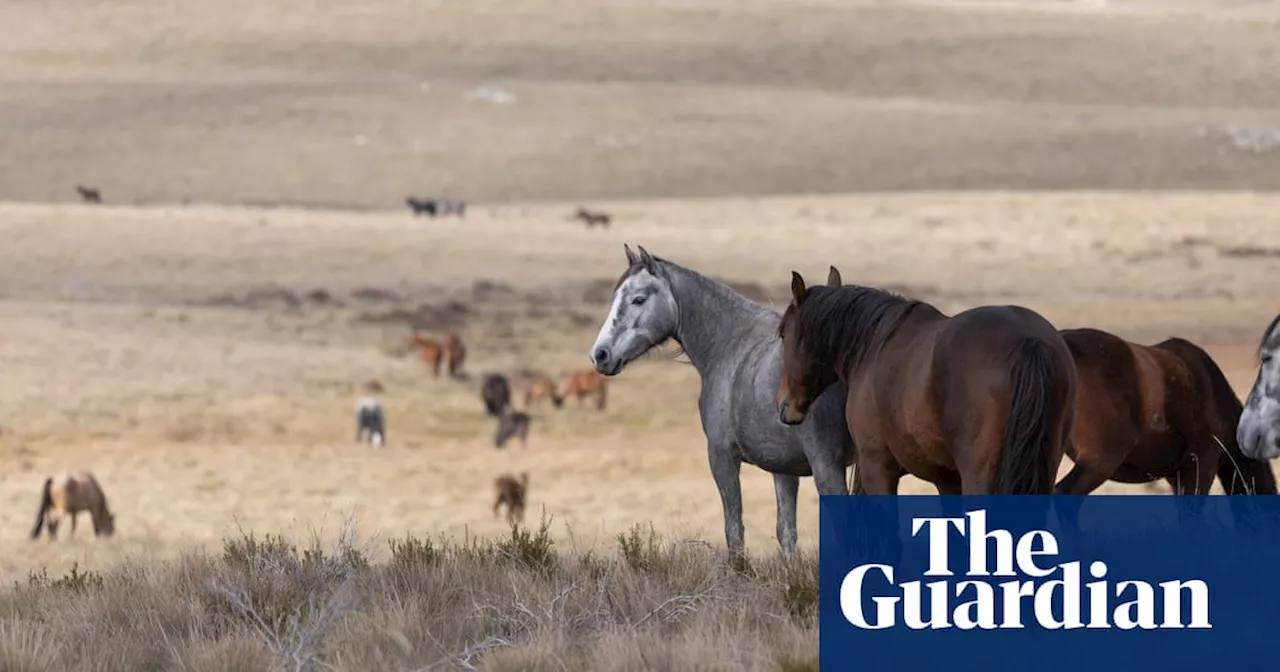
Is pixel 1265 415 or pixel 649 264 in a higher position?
pixel 649 264

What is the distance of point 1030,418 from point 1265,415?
3.38 ft

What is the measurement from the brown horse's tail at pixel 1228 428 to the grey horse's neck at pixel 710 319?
193 centimetres

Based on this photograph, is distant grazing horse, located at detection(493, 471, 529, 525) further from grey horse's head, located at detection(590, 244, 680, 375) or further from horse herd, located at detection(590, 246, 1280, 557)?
horse herd, located at detection(590, 246, 1280, 557)

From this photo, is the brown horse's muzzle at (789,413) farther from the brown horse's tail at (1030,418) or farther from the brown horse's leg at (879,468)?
the brown horse's tail at (1030,418)

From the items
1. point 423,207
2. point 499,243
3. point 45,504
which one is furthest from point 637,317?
point 423,207

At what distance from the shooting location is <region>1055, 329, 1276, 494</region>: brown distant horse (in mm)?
8711

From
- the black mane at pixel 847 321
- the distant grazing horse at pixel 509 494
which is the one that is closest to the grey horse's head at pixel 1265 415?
the black mane at pixel 847 321

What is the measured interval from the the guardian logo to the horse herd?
0.42 meters

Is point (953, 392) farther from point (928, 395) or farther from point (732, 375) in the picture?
point (732, 375)

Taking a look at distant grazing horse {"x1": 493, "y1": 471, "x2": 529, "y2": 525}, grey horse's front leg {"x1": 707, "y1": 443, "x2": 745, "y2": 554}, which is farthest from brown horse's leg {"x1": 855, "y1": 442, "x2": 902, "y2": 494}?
distant grazing horse {"x1": 493, "y1": 471, "x2": 529, "y2": 525}

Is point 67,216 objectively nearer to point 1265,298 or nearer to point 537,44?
point 1265,298

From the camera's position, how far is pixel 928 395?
707 centimetres

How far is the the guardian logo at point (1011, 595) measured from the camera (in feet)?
21.0

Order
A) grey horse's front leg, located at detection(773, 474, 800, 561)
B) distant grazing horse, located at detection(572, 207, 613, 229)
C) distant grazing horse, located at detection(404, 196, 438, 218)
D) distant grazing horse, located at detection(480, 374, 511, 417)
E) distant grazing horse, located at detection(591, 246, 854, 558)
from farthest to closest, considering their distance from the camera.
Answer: distant grazing horse, located at detection(404, 196, 438, 218) < distant grazing horse, located at detection(572, 207, 613, 229) < distant grazing horse, located at detection(480, 374, 511, 417) < grey horse's front leg, located at detection(773, 474, 800, 561) < distant grazing horse, located at detection(591, 246, 854, 558)
